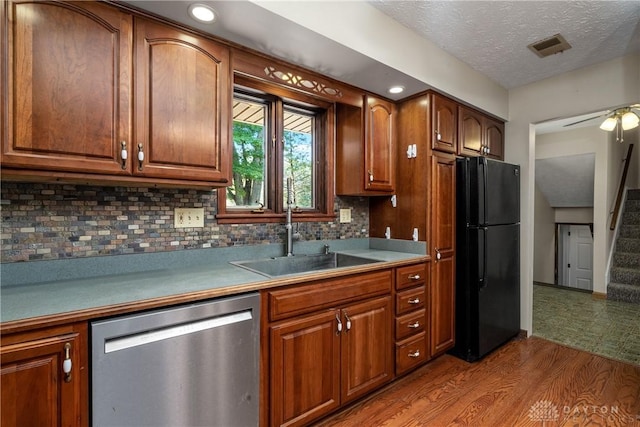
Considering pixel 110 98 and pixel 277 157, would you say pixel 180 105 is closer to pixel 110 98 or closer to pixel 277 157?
pixel 110 98

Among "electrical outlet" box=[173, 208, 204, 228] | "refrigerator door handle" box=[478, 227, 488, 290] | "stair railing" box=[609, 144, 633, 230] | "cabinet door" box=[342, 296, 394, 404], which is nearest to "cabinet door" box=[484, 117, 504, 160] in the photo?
"refrigerator door handle" box=[478, 227, 488, 290]

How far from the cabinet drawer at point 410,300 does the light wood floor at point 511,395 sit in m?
0.52

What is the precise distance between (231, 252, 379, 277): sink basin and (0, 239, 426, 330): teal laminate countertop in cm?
11

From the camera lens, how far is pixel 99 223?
5.00 feet

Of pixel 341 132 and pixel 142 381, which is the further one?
pixel 341 132

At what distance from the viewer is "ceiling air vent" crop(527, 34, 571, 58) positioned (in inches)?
84.0

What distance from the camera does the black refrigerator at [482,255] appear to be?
96.7 inches

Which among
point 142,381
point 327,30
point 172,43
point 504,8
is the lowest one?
point 142,381

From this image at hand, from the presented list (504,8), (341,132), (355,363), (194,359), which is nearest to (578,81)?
(504,8)

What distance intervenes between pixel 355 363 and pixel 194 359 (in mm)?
985

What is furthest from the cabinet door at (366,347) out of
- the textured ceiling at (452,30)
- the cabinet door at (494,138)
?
the cabinet door at (494,138)

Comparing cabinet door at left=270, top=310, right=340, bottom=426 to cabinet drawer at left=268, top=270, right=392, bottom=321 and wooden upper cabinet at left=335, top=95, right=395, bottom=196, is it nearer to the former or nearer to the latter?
cabinet drawer at left=268, top=270, right=392, bottom=321

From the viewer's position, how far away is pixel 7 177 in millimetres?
1240

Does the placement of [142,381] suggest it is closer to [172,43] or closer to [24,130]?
[24,130]
